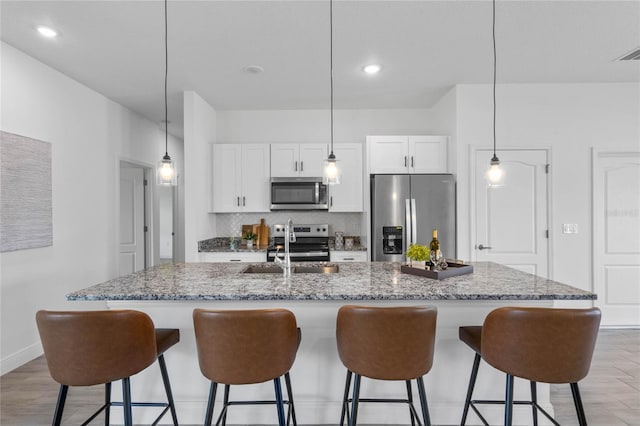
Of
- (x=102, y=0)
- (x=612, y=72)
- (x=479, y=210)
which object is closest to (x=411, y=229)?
(x=479, y=210)

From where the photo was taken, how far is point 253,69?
3398mm

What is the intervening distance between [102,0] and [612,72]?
14.7ft

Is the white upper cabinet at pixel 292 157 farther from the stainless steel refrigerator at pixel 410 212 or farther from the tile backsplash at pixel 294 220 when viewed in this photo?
the stainless steel refrigerator at pixel 410 212

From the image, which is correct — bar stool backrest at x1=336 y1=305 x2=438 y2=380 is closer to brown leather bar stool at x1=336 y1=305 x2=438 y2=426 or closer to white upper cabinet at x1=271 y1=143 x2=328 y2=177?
brown leather bar stool at x1=336 y1=305 x2=438 y2=426

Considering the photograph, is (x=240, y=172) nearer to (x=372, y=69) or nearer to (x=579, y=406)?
(x=372, y=69)

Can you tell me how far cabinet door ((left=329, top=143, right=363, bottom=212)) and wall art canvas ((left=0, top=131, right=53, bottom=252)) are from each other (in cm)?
287

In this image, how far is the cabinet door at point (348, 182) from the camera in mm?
4426

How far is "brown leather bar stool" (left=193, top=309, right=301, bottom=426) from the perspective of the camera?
61.0 inches

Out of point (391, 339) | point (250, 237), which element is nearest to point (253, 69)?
point (250, 237)

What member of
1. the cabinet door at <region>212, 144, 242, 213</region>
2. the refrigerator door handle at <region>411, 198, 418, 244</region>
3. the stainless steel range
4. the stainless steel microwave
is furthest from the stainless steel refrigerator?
the cabinet door at <region>212, 144, 242, 213</region>

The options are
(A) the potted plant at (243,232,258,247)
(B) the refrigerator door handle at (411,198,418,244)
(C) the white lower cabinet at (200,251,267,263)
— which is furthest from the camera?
(A) the potted plant at (243,232,258,247)

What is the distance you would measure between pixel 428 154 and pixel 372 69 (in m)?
1.28

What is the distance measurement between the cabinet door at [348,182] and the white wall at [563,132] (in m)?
1.17

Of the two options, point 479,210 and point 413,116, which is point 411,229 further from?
point 413,116
